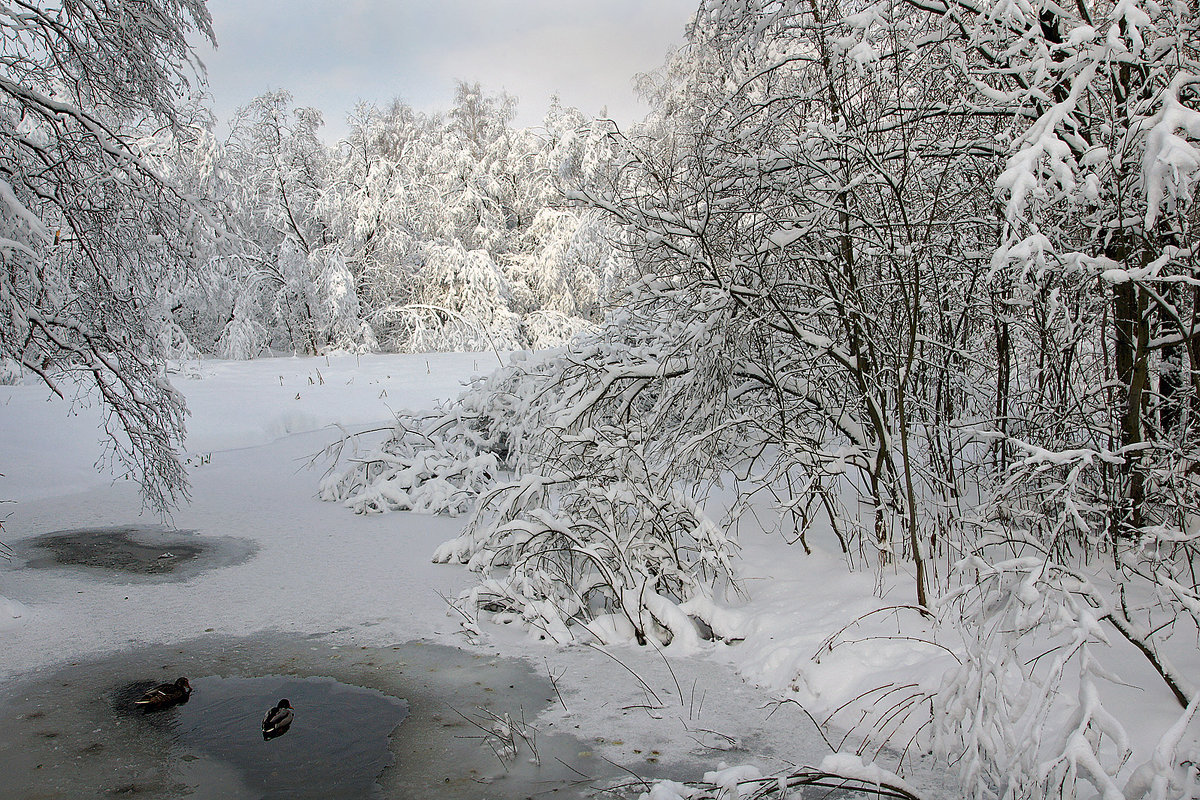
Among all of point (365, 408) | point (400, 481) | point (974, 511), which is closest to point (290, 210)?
point (365, 408)

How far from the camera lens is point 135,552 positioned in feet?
23.2

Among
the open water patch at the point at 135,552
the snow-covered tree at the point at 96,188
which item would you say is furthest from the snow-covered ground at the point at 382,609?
the snow-covered tree at the point at 96,188

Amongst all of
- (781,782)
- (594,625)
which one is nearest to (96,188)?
(594,625)

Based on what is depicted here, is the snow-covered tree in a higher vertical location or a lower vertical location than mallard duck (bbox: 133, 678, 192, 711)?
higher

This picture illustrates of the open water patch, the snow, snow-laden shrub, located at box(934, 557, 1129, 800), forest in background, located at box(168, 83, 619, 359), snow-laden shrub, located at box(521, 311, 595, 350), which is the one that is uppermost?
forest in background, located at box(168, 83, 619, 359)

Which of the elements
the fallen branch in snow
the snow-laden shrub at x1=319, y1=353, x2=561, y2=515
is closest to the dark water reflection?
the fallen branch in snow

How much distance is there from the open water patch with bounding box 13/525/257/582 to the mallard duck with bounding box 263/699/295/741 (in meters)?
2.94

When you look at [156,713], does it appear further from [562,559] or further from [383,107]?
[383,107]

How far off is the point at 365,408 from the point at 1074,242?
11.2m

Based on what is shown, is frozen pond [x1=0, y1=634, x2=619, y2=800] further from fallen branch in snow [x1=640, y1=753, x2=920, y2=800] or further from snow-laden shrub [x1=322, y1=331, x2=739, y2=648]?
snow-laden shrub [x1=322, y1=331, x2=739, y2=648]

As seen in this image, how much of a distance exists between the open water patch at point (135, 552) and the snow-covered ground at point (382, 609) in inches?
7.4

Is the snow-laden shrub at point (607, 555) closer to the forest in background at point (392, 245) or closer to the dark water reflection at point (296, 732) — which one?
the dark water reflection at point (296, 732)

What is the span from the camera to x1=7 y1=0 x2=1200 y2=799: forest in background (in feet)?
10.6

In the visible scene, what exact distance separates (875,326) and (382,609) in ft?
11.7
